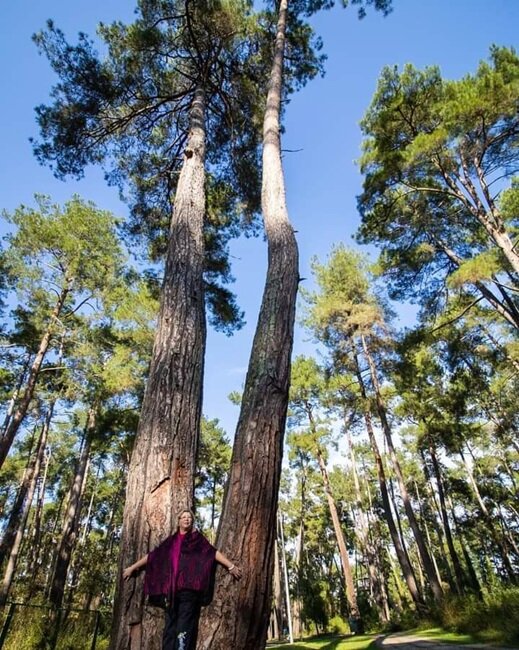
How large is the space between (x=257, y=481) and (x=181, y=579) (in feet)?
1.93

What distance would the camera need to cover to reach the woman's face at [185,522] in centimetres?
211

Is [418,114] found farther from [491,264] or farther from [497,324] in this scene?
[497,324]

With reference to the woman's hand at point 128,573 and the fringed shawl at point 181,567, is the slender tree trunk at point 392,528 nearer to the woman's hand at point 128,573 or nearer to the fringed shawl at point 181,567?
the fringed shawl at point 181,567

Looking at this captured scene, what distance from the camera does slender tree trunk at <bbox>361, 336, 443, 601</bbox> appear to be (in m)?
10.9

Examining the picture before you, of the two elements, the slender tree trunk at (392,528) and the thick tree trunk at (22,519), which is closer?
the slender tree trunk at (392,528)

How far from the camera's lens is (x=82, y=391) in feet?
39.6

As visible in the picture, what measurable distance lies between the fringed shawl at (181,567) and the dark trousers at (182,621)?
0.05 m

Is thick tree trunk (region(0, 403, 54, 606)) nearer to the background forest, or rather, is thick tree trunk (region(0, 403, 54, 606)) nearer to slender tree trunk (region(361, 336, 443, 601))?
the background forest

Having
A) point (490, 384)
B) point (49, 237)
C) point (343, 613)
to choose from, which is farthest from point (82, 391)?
point (343, 613)

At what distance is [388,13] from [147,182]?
604cm

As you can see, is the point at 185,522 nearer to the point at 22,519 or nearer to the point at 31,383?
the point at 31,383

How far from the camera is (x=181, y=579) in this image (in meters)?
1.77

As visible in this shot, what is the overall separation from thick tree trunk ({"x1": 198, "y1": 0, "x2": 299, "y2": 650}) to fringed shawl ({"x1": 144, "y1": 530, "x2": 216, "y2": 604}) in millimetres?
103

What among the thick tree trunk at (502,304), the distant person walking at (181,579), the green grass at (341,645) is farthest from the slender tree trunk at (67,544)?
the thick tree trunk at (502,304)
